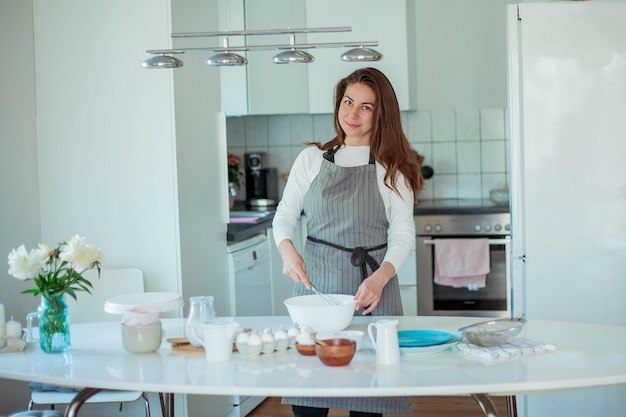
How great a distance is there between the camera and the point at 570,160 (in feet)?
11.8

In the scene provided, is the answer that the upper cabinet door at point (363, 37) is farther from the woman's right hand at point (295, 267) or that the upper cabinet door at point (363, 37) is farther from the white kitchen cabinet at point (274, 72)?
the woman's right hand at point (295, 267)

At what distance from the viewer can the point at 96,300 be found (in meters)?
3.42

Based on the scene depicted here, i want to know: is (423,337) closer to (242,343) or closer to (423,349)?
(423,349)

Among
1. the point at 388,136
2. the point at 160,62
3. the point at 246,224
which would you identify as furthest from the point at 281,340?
the point at 246,224

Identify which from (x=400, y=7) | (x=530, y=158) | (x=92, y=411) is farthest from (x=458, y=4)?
(x=92, y=411)

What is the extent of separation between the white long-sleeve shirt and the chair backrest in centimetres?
85

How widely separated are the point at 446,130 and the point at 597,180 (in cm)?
193

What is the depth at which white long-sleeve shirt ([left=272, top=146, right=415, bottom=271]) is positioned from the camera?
2.75 m

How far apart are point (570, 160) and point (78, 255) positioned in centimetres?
212

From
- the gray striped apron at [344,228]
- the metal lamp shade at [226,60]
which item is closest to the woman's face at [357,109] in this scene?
the gray striped apron at [344,228]

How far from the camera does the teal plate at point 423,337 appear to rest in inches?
86.7

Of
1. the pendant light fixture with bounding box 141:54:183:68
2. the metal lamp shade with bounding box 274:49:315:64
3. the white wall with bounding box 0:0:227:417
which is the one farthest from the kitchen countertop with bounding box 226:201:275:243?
the metal lamp shade with bounding box 274:49:315:64

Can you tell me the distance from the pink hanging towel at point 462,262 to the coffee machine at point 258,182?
1.24 metres

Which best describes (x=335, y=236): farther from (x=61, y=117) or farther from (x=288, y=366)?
(x=61, y=117)
